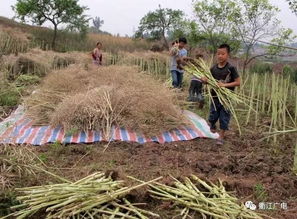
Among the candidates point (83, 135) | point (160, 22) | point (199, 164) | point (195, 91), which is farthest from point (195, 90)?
point (160, 22)

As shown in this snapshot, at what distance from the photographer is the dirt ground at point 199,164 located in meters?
3.05

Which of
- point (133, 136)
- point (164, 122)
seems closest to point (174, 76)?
point (164, 122)

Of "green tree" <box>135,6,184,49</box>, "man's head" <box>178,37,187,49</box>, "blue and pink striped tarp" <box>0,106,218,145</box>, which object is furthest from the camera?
"green tree" <box>135,6,184,49</box>

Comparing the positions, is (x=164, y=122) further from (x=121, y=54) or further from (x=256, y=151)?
(x=121, y=54)

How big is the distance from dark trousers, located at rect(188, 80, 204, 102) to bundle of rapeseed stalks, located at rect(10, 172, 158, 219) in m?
4.69

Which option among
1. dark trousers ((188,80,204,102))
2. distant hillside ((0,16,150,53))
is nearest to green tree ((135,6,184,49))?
distant hillside ((0,16,150,53))

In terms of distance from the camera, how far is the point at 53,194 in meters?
2.46

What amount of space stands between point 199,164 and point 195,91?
12.2 ft

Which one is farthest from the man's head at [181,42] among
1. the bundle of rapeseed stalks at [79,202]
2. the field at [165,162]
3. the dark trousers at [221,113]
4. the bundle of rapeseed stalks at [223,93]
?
the bundle of rapeseed stalks at [79,202]

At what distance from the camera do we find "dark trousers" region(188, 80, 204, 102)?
7047 millimetres

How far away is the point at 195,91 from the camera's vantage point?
23.6 ft

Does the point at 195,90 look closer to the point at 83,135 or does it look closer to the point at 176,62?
the point at 176,62

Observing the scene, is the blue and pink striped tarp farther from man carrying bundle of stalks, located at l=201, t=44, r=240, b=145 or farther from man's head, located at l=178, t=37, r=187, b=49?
man's head, located at l=178, t=37, r=187, b=49

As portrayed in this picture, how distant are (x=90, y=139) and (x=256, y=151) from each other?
1.94m
